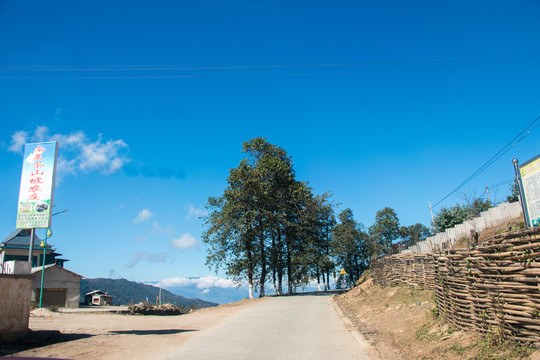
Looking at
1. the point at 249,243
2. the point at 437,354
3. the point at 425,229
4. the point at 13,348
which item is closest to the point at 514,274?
the point at 437,354

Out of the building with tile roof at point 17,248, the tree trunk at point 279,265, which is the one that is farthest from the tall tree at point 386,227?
the building with tile roof at point 17,248

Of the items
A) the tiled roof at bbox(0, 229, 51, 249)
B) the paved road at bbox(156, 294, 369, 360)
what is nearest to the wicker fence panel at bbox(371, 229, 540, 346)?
the paved road at bbox(156, 294, 369, 360)

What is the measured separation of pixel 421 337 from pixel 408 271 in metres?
9.06

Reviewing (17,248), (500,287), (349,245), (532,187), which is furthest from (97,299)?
(500,287)

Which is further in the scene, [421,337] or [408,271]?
[408,271]

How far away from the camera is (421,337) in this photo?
344 inches

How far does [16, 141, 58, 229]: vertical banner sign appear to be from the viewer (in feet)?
42.6

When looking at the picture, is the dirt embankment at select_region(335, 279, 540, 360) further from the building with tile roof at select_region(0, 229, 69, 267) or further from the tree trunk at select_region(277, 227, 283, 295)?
the building with tile roof at select_region(0, 229, 69, 267)

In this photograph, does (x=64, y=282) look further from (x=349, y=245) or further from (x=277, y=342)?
(x=349, y=245)

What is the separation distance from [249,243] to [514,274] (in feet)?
101

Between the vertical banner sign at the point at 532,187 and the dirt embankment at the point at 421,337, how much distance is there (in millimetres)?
3789

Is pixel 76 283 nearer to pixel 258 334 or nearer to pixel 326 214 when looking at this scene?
pixel 326 214

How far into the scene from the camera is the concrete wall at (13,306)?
9.55 meters

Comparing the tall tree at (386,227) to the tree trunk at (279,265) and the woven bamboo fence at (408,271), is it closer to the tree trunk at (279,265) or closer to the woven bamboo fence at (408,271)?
the tree trunk at (279,265)
